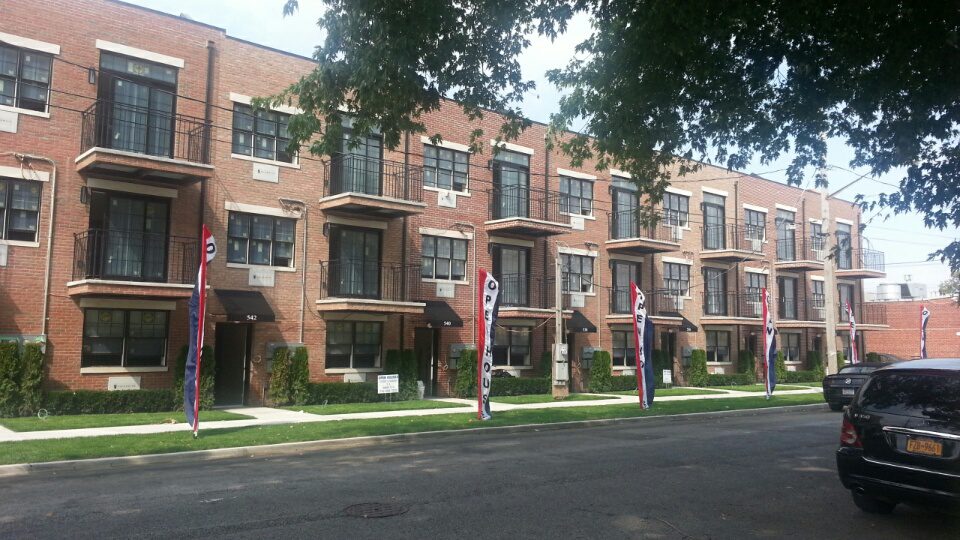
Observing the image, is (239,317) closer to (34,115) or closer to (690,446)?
(34,115)

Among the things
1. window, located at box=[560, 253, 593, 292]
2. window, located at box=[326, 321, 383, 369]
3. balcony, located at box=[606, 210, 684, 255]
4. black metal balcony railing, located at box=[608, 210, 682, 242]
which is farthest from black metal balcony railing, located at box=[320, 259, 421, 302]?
black metal balcony railing, located at box=[608, 210, 682, 242]

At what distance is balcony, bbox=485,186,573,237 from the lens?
84.1 ft

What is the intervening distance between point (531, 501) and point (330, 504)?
2.17 metres

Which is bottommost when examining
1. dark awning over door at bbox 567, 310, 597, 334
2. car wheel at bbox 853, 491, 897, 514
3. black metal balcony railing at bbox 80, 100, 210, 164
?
car wheel at bbox 853, 491, 897, 514

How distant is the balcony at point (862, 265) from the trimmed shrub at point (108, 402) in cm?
3491

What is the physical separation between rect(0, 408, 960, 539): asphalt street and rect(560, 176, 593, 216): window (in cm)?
1664

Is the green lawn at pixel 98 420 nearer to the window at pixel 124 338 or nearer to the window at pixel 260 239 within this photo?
the window at pixel 124 338

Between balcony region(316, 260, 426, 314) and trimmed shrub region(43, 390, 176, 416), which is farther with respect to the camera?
balcony region(316, 260, 426, 314)

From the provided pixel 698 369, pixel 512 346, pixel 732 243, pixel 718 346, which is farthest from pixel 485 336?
pixel 732 243

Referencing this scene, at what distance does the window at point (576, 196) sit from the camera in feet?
94.3

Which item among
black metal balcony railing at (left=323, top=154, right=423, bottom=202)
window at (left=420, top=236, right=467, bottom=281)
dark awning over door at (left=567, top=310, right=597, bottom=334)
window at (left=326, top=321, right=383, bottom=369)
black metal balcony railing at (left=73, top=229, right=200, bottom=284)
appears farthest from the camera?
dark awning over door at (left=567, top=310, right=597, bottom=334)

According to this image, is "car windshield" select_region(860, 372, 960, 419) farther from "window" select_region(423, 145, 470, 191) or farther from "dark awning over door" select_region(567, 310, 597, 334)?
"dark awning over door" select_region(567, 310, 597, 334)

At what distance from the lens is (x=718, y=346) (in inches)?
1363

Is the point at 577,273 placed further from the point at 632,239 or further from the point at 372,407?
the point at 372,407
